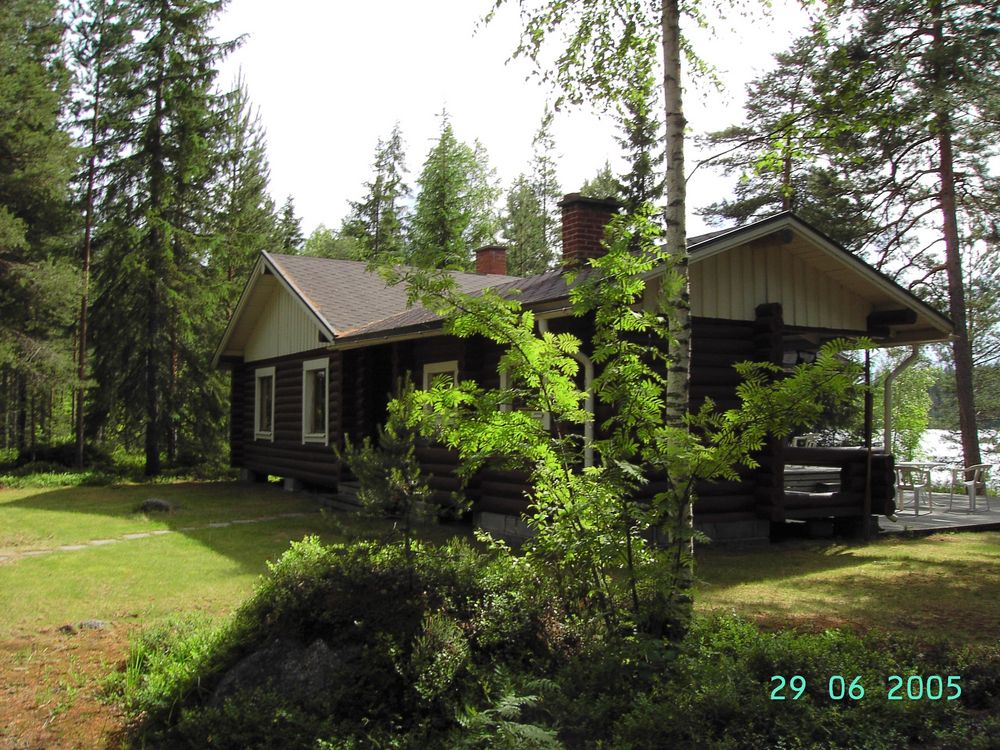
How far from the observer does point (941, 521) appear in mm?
12992

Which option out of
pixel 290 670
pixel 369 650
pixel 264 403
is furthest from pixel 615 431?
pixel 264 403

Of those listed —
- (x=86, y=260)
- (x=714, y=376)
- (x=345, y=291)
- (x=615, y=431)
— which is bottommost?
(x=615, y=431)

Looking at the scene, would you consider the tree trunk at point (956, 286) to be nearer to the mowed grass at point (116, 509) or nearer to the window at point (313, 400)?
the window at point (313, 400)

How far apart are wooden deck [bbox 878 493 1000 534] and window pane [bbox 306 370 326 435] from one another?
1044cm

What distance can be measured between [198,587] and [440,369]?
19.1 ft

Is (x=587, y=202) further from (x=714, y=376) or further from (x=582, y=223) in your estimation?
(x=714, y=376)

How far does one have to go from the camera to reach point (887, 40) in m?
15.9

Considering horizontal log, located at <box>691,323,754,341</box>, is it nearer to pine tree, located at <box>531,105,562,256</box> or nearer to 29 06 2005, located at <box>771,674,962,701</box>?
29 06 2005, located at <box>771,674,962,701</box>

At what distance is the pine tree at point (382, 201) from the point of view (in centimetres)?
3731

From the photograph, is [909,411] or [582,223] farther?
[909,411]

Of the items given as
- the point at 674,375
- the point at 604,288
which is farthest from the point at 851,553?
the point at 604,288

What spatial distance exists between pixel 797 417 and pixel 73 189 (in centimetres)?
2293

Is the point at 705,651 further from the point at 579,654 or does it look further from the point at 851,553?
the point at 851,553

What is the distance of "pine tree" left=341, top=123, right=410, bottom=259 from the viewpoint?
37.3 meters
